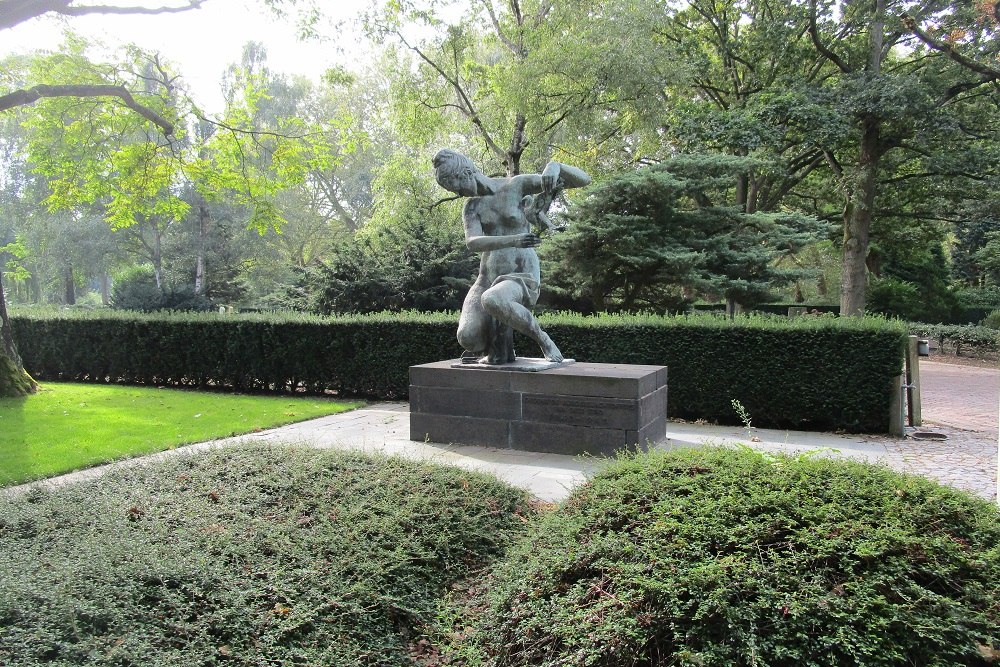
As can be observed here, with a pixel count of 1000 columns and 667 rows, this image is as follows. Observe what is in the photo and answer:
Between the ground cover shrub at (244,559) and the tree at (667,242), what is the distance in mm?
10659

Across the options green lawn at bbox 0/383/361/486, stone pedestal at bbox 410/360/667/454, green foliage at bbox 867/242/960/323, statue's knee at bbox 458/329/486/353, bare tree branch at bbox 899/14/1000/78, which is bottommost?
green lawn at bbox 0/383/361/486

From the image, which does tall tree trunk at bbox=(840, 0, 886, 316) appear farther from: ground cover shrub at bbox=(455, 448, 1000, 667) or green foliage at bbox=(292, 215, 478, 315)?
ground cover shrub at bbox=(455, 448, 1000, 667)

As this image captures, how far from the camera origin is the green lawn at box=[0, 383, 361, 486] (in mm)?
7090

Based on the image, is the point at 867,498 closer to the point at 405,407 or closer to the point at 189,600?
the point at 189,600

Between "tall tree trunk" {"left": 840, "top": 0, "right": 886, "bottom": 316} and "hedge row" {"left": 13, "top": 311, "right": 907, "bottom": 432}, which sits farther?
"tall tree trunk" {"left": 840, "top": 0, "right": 886, "bottom": 316}

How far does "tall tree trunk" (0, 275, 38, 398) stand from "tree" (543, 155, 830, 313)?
11043mm

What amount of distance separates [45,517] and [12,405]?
28.0 feet

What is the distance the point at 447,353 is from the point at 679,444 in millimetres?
4880

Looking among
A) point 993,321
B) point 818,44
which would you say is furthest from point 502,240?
point 993,321

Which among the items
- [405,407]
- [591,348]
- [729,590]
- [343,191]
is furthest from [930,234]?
[343,191]

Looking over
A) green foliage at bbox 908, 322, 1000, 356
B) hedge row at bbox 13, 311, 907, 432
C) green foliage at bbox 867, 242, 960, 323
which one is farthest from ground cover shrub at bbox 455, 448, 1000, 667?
green foliage at bbox 867, 242, 960, 323

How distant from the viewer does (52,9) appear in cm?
1005

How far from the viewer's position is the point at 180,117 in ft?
50.9

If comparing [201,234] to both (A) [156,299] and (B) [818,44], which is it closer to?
(A) [156,299]
